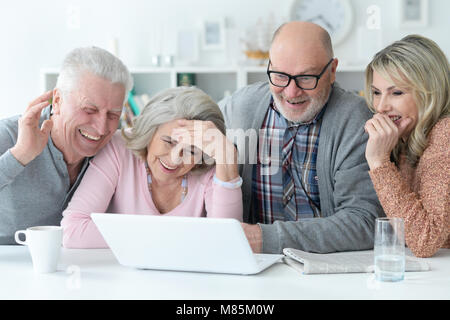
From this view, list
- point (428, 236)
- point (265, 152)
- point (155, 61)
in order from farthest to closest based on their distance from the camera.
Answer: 1. point (155, 61)
2. point (265, 152)
3. point (428, 236)

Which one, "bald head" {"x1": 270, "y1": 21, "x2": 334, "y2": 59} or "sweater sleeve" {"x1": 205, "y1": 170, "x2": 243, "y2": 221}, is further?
"bald head" {"x1": 270, "y1": 21, "x2": 334, "y2": 59}

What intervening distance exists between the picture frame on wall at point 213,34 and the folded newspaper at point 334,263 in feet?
9.82

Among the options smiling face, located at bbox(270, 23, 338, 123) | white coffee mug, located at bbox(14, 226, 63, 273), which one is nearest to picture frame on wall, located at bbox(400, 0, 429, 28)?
smiling face, located at bbox(270, 23, 338, 123)

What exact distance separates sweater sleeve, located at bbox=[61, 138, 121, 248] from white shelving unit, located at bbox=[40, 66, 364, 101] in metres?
2.30

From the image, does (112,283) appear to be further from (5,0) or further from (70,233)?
(5,0)

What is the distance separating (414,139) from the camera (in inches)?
69.5

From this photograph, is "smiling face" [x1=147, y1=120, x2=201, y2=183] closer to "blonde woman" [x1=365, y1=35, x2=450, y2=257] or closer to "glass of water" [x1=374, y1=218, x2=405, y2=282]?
"blonde woman" [x1=365, y1=35, x2=450, y2=257]

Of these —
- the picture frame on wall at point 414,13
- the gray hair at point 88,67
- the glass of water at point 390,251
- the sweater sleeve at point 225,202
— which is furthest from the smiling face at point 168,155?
the picture frame on wall at point 414,13

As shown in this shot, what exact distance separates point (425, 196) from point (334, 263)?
40cm

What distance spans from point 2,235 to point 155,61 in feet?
8.33

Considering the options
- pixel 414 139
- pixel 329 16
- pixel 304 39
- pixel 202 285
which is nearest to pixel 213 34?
pixel 329 16

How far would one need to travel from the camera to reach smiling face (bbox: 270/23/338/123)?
1.97m

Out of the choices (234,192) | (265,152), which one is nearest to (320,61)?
(265,152)
